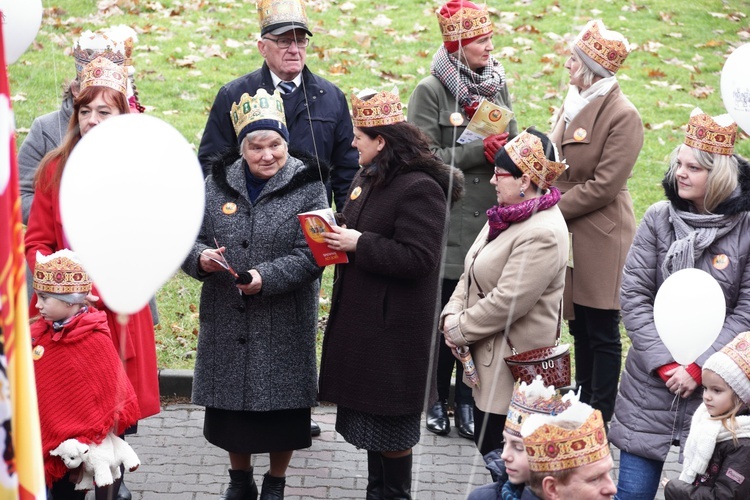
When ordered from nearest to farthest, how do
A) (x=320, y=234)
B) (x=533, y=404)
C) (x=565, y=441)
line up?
(x=565, y=441)
(x=533, y=404)
(x=320, y=234)

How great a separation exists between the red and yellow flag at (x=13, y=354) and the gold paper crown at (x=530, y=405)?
5.68 feet

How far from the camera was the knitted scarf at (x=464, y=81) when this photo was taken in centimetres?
629

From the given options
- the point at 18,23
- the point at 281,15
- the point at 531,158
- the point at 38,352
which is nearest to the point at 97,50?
the point at 281,15

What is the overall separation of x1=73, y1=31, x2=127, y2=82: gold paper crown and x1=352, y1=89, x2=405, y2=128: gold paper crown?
1.38m

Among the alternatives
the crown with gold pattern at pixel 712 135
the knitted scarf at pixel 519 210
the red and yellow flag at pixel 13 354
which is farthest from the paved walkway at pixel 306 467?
the red and yellow flag at pixel 13 354

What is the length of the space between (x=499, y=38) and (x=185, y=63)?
3333mm

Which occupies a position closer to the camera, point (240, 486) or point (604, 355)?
point (240, 486)

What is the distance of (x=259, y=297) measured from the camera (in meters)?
5.34

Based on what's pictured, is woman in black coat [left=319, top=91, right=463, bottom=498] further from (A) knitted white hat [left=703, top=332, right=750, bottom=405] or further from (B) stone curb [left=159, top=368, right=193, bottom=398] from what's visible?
(B) stone curb [left=159, top=368, right=193, bottom=398]

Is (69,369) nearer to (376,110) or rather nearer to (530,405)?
(376,110)

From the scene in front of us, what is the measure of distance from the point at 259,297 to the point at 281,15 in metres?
1.68

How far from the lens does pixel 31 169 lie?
580 centimetres

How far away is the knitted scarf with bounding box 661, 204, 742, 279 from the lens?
15.8 ft

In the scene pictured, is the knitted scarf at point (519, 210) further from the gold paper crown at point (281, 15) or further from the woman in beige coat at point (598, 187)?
the gold paper crown at point (281, 15)
